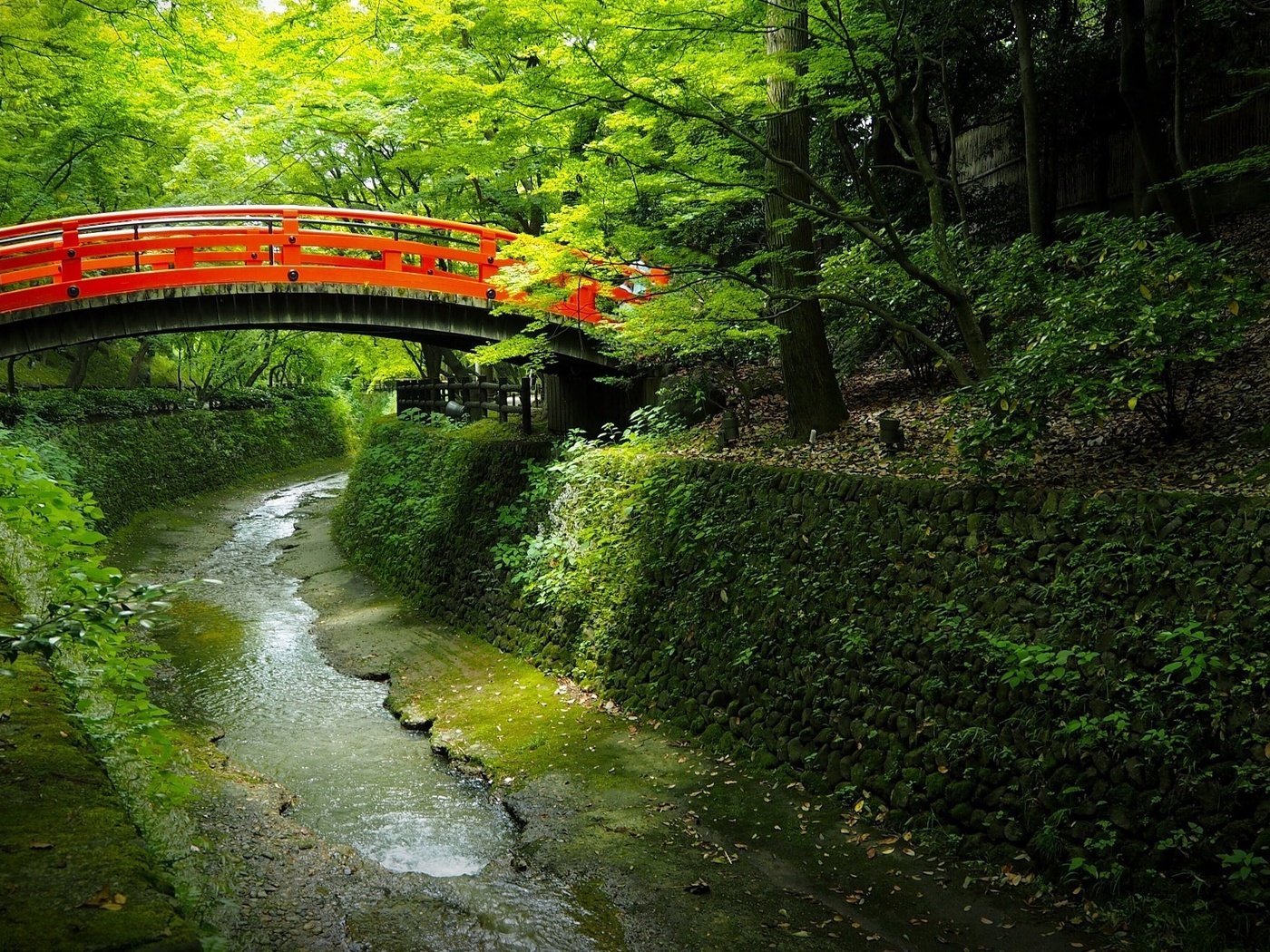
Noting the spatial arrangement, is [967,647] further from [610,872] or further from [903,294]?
[903,294]

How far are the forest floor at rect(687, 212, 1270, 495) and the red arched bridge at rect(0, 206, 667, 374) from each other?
127 inches

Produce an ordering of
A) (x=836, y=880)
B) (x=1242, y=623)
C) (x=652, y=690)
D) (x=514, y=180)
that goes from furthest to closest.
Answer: (x=514, y=180) → (x=652, y=690) → (x=836, y=880) → (x=1242, y=623)

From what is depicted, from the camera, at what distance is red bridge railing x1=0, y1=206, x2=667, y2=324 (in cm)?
1235

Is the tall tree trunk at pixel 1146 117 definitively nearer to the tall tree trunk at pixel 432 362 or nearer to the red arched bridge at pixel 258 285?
the red arched bridge at pixel 258 285

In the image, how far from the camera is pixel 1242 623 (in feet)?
18.4

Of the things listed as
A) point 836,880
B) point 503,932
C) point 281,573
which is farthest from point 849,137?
point 281,573

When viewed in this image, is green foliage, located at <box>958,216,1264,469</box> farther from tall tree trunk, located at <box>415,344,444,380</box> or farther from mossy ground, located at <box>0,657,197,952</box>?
tall tree trunk, located at <box>415,344,444,380</box>

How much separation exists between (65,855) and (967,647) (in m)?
6.22

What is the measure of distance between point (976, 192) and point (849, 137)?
7.75ft

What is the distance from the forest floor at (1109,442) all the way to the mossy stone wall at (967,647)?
1.53 feet

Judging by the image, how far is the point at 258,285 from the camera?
1324 centimetres

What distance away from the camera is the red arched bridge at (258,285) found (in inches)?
489

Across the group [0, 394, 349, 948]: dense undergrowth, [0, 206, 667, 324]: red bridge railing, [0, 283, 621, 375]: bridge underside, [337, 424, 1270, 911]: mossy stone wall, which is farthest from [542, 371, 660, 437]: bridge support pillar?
[0, 394, 349, 948]: dense undergrowth

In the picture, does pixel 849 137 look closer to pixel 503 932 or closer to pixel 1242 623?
pixel 1242 623
